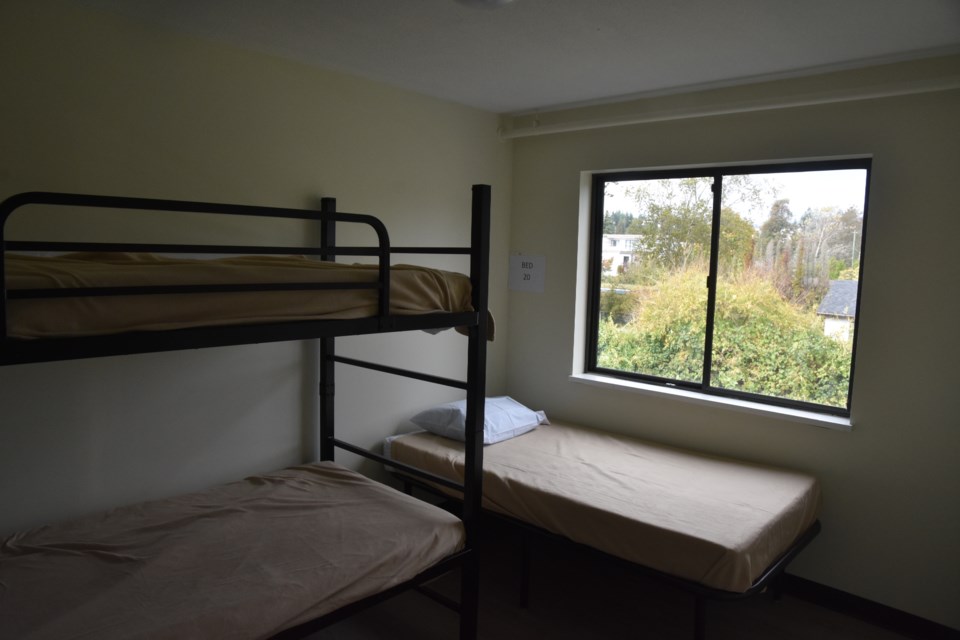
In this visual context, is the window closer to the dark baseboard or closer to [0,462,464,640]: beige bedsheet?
the dark baseboard

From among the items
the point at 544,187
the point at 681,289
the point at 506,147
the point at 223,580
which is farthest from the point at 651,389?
the point at 223,580

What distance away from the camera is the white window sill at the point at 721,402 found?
3045 millimetres

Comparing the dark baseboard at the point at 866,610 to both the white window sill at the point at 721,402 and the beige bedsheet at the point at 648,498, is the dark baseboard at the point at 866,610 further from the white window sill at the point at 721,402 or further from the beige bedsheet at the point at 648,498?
the white window sill at the point at 721,402

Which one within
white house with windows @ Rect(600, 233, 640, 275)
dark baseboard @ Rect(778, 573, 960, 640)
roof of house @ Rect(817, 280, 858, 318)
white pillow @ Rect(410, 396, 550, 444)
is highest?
white house with windows @ Rect(600, 233, 640, 275)

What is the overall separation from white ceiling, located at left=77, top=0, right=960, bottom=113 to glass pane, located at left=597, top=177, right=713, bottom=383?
2.21ft

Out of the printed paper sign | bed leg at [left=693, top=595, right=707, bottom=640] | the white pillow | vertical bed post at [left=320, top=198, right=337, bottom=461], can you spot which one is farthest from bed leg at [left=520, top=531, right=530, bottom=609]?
the printed paper sign

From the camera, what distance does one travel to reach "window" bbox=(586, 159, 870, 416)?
3.11m

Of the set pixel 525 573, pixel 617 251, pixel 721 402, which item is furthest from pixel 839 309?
pixel 525 573

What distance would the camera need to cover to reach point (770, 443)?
323 cm

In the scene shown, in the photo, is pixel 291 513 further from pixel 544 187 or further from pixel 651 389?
pixel 544 187

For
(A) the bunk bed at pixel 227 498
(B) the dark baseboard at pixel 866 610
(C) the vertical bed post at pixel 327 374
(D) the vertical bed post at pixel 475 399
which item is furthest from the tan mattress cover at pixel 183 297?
(B) the dark baseboard at pixel 866 610

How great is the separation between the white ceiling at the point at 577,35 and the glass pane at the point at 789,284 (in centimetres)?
57

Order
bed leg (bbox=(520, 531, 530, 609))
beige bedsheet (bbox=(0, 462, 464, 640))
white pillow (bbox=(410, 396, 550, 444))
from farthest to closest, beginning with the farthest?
white pillow (bbox=(410, 396, 550, 444))
bed leg (bbox=(520, 531, 530, 609))
beige bedsheet (bbox=(0, 462, 464, 640))

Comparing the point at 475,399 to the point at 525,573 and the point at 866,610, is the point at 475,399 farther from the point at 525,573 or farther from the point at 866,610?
the point at 866,610
